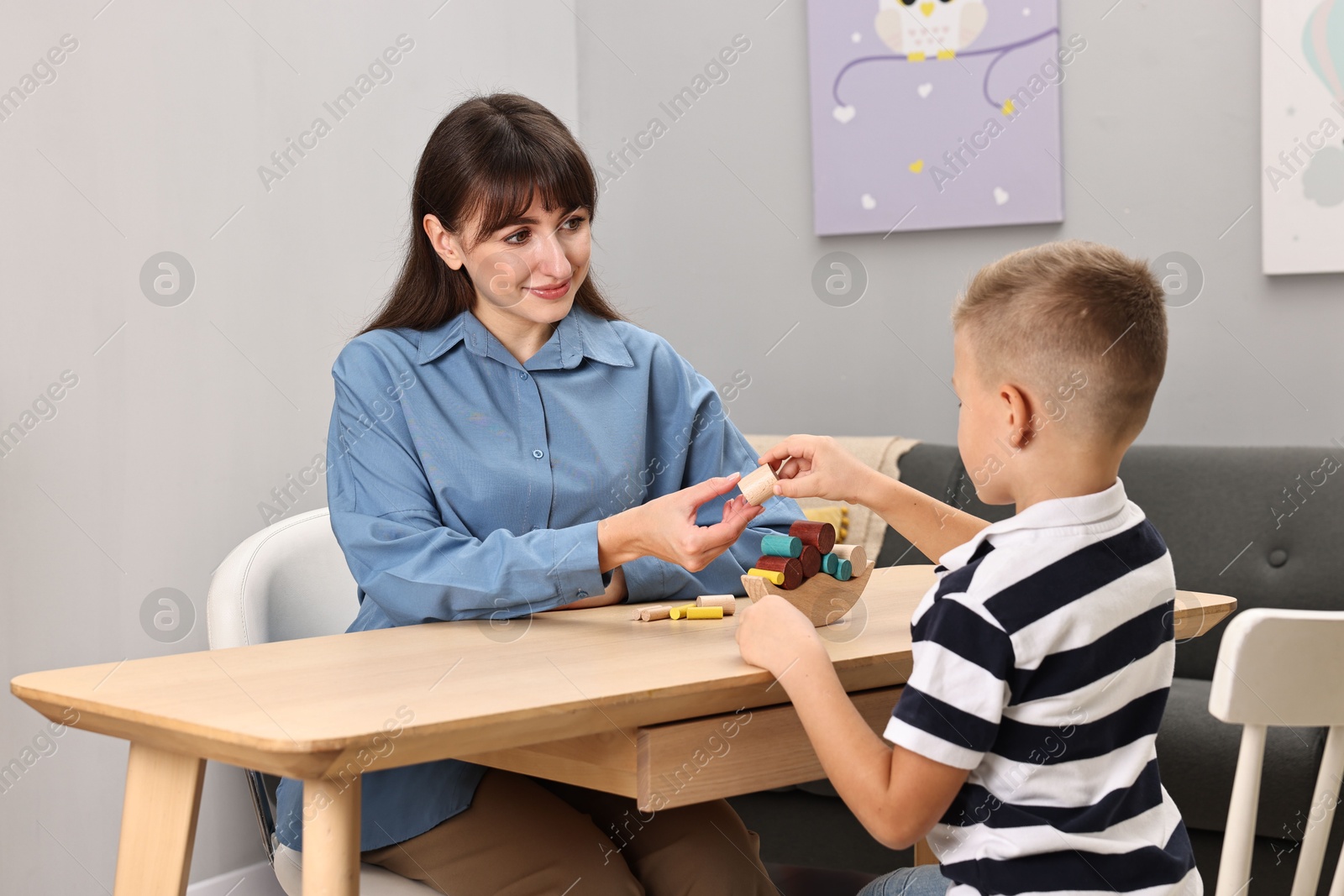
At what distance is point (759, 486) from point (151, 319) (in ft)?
4.44

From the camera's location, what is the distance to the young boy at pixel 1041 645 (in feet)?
2.97

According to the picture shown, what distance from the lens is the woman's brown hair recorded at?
1.47m

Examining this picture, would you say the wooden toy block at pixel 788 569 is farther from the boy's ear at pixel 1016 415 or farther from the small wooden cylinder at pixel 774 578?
the boy's ear at pixel 1016 415

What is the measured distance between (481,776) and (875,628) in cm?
43

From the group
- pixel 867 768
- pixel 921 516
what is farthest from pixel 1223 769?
pixel 867 768

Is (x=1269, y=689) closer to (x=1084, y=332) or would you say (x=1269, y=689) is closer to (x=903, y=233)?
(x=1084, y=332)

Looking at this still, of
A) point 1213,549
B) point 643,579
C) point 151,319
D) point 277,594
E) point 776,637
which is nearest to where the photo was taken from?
point 776,637

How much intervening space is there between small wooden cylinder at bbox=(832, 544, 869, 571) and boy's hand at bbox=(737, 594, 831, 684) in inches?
6.5

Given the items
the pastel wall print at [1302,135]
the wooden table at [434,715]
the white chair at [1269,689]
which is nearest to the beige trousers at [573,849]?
the wooden table at [434,715]

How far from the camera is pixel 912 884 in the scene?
3.61 feet

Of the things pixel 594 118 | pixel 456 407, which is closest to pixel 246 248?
pixel 456 407

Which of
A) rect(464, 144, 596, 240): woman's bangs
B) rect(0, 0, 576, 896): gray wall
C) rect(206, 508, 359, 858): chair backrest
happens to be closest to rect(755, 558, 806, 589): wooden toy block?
rect(464, 144, 596, 240): woman's bangs

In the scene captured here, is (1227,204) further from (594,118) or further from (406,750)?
(406,750)

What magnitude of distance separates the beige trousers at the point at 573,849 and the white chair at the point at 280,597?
202 millimetres
